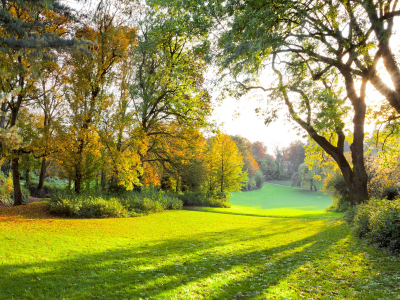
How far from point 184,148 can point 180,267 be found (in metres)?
15.5

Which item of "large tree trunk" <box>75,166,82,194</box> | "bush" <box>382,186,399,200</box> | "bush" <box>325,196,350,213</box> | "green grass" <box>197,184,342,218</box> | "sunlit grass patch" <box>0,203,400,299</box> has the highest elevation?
"large tree trunk" <box>75,166,82,194</box>

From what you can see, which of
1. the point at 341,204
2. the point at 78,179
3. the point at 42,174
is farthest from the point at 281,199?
the point at 42,174

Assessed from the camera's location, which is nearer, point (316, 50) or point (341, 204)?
point (316, 50)

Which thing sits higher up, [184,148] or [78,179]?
[184,148]

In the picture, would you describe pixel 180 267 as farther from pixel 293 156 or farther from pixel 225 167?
pixel 293 156

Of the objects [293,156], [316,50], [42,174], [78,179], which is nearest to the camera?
[316,50]

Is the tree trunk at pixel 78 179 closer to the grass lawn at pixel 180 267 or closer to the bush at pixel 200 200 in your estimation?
the grass lawn at pixel 180 267

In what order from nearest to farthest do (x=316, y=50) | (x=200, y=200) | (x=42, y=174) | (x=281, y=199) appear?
1. (x=316, y=50)
2. (x=42, y=174)
3. (x=200, y=200)
4. (x=281, y=199)

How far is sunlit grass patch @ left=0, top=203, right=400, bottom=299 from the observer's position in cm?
455

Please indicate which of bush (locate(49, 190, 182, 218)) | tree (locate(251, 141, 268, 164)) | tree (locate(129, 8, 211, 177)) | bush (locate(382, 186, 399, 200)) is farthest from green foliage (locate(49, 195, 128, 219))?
tree (locate(251, 141, 268, 164))

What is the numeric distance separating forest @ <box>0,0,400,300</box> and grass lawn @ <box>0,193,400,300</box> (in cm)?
5

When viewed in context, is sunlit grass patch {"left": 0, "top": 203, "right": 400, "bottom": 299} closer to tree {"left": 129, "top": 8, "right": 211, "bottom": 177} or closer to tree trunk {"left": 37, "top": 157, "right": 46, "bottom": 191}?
tree {"left": 129, "top": 8, "right": 211, "bottom": 177}

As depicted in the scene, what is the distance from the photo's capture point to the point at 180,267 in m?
6.01

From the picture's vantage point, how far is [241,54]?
695cm
